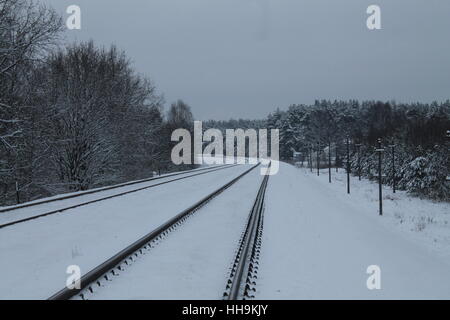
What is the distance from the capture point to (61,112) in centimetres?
2042

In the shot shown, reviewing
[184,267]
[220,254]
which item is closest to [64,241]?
[184,267]

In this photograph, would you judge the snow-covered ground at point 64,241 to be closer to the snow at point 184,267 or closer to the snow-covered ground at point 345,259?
the snow at point 184,267

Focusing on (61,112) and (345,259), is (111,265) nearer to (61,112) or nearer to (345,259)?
(345,259)

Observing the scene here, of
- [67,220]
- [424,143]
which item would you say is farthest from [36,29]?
[424,143]

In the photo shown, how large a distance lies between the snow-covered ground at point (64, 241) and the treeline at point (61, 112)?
613 cm

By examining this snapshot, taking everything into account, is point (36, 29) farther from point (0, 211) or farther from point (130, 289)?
point (130, 289)

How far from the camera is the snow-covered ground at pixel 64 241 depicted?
19.5 ft

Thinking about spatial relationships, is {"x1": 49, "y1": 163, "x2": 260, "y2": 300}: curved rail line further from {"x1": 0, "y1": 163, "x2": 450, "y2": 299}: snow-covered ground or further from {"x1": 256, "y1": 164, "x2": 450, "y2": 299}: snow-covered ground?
{"x1": 256, "y1": 164, "x2": 450, "y2": 299}: snow-covered ground

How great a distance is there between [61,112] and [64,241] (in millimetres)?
13976

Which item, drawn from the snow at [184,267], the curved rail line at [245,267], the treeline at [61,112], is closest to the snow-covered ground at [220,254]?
the snow at [184,267]

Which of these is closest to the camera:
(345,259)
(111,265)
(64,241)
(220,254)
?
(111,265)

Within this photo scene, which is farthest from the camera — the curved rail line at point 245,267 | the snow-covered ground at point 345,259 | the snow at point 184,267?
the snow-covered ground at point 345,259

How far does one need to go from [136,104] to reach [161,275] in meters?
27.9
